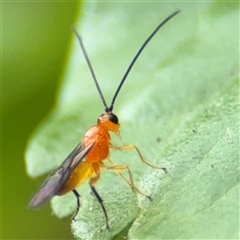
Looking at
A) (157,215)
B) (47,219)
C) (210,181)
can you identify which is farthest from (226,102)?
(47,219)

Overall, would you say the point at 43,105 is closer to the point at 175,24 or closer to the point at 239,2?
the point at 175,24

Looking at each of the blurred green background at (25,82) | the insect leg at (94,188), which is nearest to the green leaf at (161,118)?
the insect leg at (94,188)

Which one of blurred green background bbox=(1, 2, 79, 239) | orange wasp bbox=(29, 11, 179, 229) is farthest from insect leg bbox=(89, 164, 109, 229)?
blurred green background bbox=(1, 2, 79, 239)

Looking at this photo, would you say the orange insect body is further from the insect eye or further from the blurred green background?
the blurred green background

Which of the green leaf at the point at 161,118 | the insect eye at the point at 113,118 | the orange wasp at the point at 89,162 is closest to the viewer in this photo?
the green leaf at the point at 161,118

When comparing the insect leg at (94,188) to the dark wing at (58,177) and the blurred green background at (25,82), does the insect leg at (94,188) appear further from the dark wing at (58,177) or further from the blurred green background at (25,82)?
the blurred green background at (25,82)

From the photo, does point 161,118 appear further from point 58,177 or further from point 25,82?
point 25,82

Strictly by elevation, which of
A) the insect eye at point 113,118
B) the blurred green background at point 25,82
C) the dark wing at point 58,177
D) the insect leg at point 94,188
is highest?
the blurred green background at point 25,82
